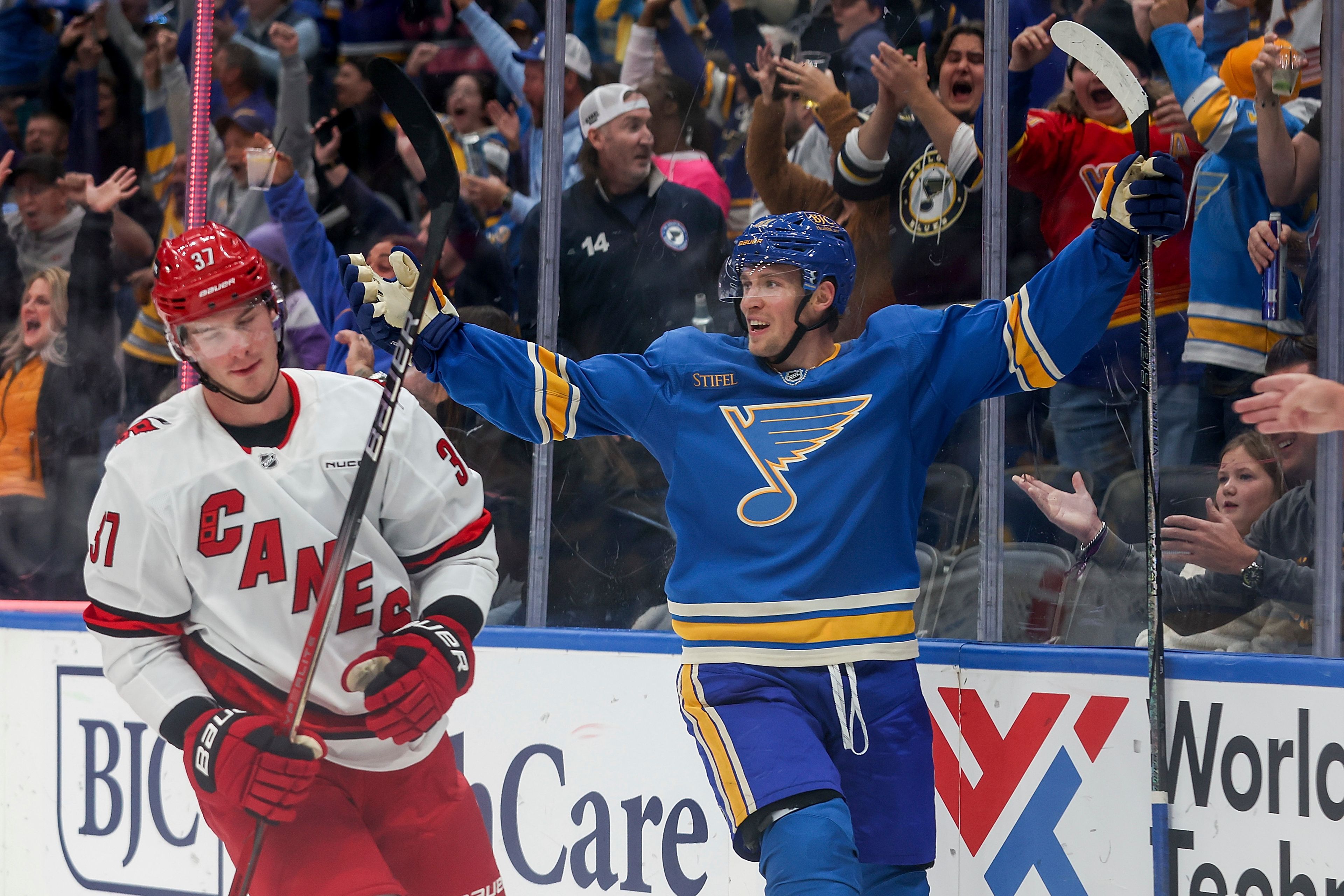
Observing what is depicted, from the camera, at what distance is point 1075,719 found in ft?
8.34

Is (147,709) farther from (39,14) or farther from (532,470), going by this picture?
(39,14)

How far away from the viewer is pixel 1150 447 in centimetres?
227

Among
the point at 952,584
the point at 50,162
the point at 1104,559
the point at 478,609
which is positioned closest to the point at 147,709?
the point at 478,609

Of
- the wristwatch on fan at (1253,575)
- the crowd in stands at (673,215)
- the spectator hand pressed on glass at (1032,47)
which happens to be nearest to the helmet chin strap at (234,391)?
the crowd in stands at (673,215)

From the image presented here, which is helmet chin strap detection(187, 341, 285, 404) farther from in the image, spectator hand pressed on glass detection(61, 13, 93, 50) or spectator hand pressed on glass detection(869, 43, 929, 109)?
spectator hand pressed on glass detection(61, 13, 93, 50)

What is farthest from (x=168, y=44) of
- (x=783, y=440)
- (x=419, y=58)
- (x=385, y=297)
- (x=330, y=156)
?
(x=783, y=440)

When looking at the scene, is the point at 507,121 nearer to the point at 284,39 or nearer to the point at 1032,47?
the point at 284,39

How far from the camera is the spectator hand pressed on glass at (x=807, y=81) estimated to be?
3199mm

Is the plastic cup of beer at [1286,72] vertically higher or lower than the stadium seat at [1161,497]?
higher

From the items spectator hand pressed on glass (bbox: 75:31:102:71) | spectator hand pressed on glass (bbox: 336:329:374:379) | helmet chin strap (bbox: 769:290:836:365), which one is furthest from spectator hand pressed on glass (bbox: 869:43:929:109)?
spectator hand pressed on glass (bbox: 75:31:102:71)

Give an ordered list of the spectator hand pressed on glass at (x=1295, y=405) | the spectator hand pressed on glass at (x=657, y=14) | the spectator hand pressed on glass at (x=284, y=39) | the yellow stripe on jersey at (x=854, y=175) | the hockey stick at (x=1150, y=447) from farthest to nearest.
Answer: the spectator hand pressed on glass at (x=284, y=39) → the spectator hand pressed on glass at (x=657, y=14) → the yellow stripe on jersey at (x=854, y=175) → the spectator hand pressed on glass at (x=1295, y=405) → the hockey stick at (x=1150, y=447)

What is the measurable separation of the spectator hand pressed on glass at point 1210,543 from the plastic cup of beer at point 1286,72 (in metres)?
0.82

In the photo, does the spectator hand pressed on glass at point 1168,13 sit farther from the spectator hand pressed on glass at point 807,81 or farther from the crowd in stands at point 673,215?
the spectator hand pressed on glass at point 807,81

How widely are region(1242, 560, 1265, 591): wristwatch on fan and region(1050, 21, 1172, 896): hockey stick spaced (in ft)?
1.04
